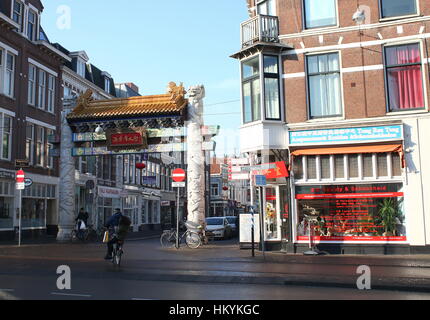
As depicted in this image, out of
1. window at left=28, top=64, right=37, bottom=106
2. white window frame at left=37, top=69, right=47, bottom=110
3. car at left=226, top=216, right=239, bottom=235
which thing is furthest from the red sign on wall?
car at left=226, top=216, right=239, bottom=235

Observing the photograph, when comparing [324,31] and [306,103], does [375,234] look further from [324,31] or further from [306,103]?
[324,31]

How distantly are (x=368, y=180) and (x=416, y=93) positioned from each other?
380 centimetres

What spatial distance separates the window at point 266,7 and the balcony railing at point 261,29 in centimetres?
65

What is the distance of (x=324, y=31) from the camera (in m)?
18.2

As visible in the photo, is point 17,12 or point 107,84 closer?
point 17,12

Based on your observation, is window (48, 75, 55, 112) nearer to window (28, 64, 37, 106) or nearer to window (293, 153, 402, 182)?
window (28, 64, 37, 106)

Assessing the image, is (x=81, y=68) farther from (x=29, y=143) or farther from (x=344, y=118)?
(x=344, y=118)

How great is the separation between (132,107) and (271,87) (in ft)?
29.5

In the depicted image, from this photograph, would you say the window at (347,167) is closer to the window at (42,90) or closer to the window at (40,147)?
the window at (40,147)

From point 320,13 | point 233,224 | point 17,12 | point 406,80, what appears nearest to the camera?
point 406,80

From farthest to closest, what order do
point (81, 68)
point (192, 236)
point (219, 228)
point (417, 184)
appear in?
point (81, 68), point (219, 228), point (192, 236), point (417, 184)

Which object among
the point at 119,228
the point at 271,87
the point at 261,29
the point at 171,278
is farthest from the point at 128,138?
Answer: the point at 171,278

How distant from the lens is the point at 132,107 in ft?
80.7
